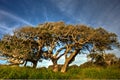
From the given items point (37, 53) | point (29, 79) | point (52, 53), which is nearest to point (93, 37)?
point (52, 53)

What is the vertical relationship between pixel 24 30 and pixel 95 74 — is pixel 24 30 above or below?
above

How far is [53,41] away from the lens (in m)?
34.1

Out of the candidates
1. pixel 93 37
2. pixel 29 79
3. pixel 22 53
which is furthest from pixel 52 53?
pixel 29 79

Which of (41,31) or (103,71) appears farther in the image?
(41,31)

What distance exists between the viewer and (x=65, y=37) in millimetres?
34250

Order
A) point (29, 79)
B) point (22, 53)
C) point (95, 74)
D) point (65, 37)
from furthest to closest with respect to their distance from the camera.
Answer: point (65, 37)
point (22, 53)
point (95, 74)
point (29, 79)

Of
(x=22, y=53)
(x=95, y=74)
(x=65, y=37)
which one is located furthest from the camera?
(x=65, y=37)

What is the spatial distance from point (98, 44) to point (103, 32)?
2353 millimetres

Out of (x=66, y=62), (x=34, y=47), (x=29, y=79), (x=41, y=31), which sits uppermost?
(x=41, y=31)

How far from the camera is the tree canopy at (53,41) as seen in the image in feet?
107

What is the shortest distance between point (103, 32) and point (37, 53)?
12601 mm

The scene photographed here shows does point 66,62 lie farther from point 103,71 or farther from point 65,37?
point 103,71

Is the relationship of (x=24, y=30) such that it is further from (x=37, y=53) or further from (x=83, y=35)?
(x=83, y=35)

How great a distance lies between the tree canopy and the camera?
1288 inches
